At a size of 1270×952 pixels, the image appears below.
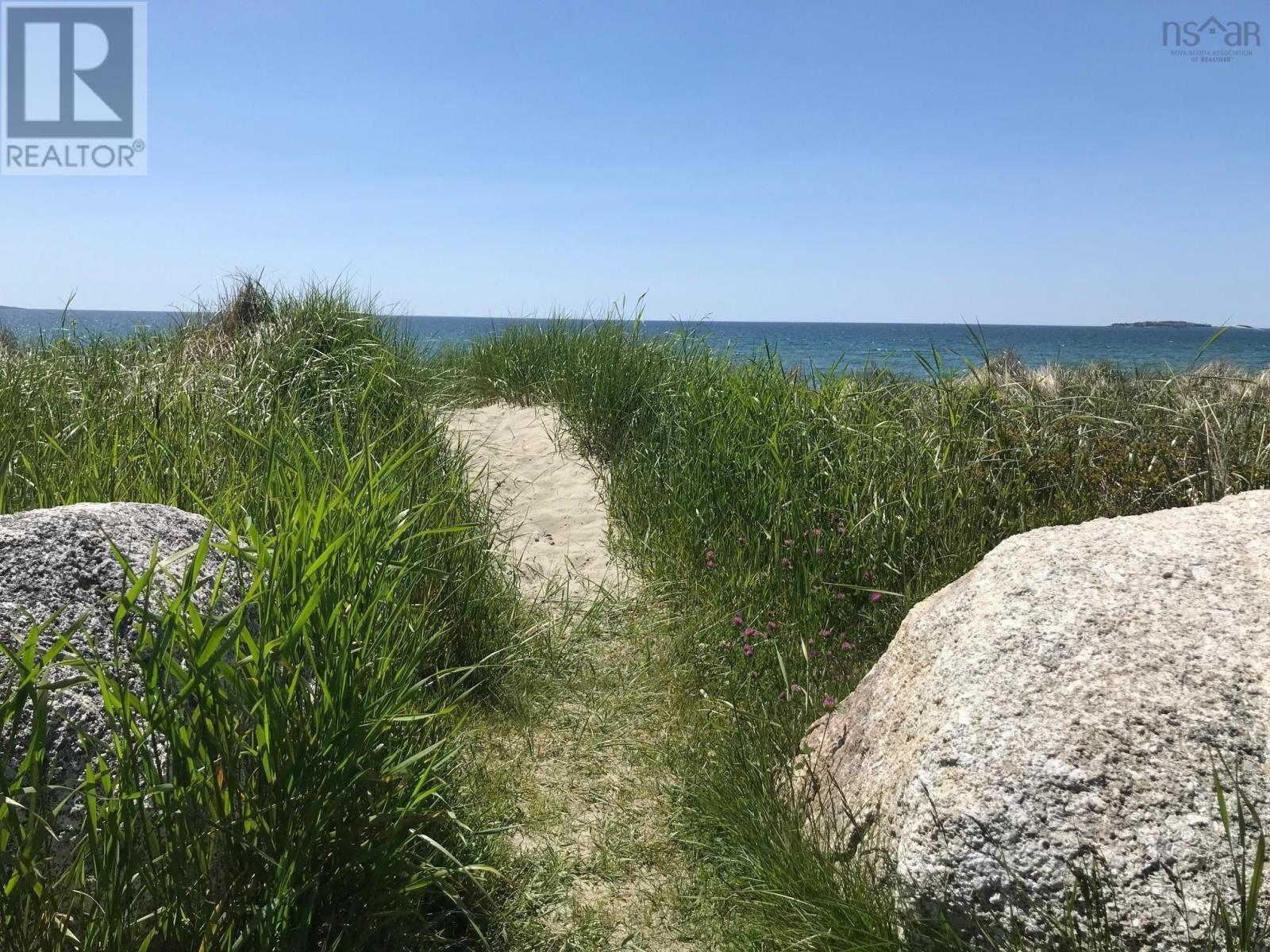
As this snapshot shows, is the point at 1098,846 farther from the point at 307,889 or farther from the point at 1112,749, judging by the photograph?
the point at 307,889

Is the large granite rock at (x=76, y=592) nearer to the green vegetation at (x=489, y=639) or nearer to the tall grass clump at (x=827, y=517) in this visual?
the green vegetation at (x=489, y=639)

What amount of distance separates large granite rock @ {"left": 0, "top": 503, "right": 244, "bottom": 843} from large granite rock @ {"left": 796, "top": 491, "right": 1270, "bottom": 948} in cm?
168

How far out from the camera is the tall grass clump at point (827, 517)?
2.57 metres

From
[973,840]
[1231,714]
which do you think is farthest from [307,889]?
[1231,714]

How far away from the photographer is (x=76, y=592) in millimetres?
1987

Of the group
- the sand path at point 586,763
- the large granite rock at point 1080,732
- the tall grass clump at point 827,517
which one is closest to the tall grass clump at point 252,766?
the sand path at point 586,763

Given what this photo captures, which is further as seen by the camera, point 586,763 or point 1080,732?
point 586,763

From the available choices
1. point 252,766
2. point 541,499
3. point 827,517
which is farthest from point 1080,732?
point 541,499

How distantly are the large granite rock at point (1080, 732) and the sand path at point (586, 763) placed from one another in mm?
672

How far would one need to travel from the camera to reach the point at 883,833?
2.12 metres

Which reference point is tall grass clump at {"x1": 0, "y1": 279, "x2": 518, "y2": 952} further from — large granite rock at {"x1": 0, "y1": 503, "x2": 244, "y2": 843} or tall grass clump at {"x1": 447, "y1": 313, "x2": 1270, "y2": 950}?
tall grass clump at {"x1": 447, "y1": 313, "x2": 1270, "y2": 950}

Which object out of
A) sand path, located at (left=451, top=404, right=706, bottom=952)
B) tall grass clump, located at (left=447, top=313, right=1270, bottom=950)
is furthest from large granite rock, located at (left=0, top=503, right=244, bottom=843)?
tall grass clump, located at (left=447, top=313, right=1270, bottom=950)

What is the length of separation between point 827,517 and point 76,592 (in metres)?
3.09

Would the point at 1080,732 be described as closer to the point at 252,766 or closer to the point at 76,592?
the point at 252,766
